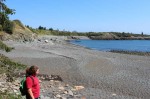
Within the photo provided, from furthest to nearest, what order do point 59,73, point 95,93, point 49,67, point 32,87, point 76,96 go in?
point 49,67, point 59,73, point 95,93, point 76,96, point 32,87

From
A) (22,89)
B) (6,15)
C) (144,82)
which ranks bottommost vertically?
(144,82)

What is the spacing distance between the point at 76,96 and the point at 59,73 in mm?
8267

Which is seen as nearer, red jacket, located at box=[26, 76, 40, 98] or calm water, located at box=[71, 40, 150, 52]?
red jacket, located at box=[26, 76, 40, 98]

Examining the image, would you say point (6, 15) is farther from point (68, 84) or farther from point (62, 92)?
point (68, 84)

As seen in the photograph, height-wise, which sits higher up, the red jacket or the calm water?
the red jacket

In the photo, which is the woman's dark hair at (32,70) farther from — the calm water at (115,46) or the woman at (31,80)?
the calm water at (115,46)

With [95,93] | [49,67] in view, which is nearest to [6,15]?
[95,93]

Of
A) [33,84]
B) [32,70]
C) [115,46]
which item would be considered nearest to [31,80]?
[33,84]

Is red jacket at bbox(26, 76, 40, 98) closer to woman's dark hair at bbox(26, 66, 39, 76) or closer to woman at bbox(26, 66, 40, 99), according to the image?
woman at bbox(26, 66, 40, 99)

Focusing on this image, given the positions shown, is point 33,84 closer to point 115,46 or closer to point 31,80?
point 31,80

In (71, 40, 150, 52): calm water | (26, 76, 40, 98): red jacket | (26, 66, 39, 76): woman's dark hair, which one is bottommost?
(71, 40, 150, 52): calm water

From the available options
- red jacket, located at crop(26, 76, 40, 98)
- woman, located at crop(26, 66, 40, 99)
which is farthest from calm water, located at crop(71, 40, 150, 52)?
woman, located at crop(26, 66, 40, 99)

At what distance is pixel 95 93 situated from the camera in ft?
61.2

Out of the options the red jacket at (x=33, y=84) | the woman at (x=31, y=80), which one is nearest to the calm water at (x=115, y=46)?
the red jacket at (x=33, y=84)
